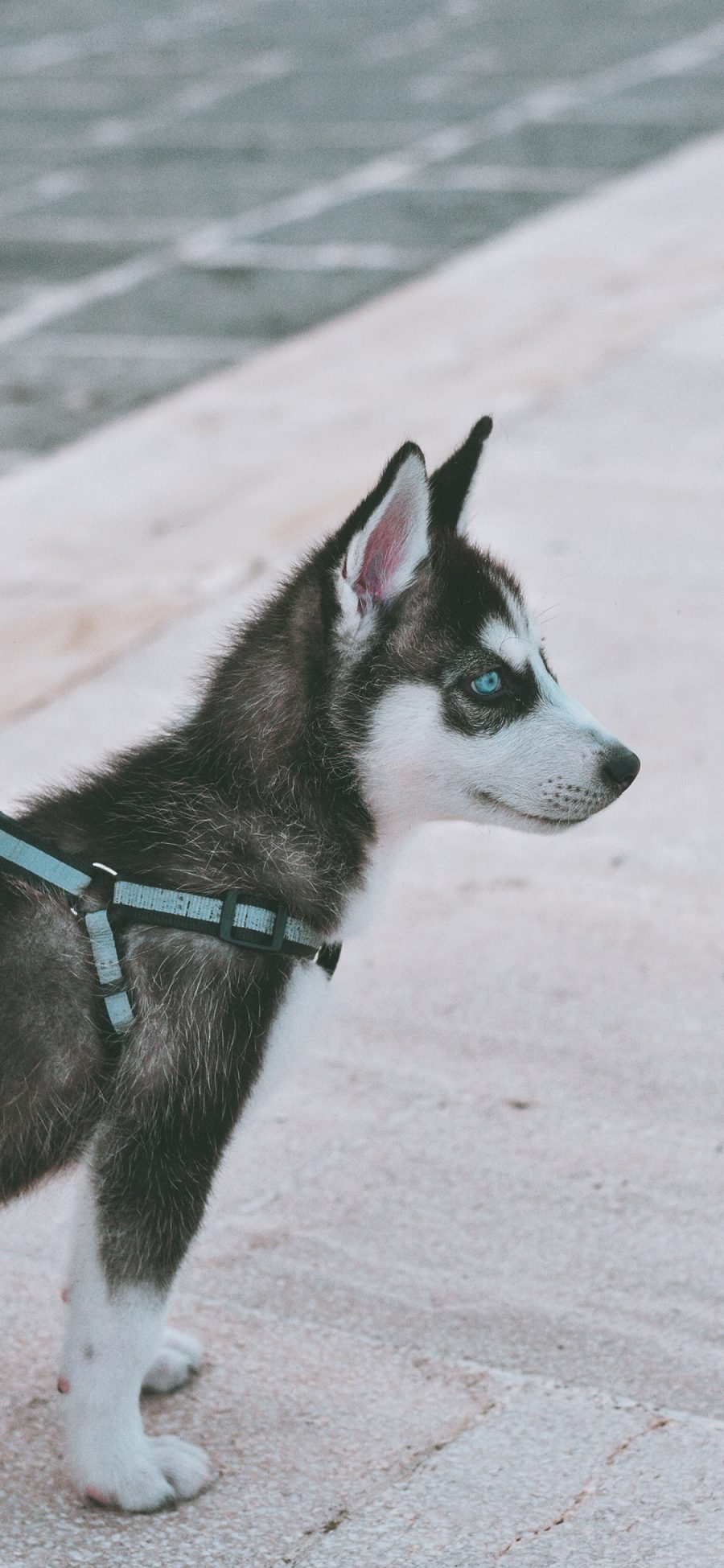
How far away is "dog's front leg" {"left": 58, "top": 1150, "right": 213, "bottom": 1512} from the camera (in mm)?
3121

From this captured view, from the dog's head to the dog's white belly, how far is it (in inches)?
13.3

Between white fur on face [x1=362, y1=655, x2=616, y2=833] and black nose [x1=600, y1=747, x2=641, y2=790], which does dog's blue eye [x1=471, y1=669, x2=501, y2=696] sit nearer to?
white fur on face [x1=362, y1=655, x2=616, y2=833]

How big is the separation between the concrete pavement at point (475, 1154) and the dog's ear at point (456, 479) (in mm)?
911

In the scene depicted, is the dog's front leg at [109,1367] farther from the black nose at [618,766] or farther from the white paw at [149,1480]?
the black nose at [618,766]

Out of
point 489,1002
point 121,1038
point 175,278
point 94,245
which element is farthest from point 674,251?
point 121,1038

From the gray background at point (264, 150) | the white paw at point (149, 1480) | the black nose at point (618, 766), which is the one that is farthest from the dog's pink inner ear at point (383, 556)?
the gray background at point (264, 150)

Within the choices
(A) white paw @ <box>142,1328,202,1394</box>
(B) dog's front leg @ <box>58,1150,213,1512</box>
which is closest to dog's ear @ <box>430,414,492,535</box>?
(B) dog's front leg @ <box>58,1150,213,1512</box>

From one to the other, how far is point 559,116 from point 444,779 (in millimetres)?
A: 13978

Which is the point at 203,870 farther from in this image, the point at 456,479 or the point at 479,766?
the point at 456,479

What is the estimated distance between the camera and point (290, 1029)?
3264mm

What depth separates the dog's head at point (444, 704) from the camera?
3.37 m

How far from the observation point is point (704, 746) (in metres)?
6.05

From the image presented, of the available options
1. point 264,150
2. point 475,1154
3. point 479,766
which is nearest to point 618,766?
point 479,766

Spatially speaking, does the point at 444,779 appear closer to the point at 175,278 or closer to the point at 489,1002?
the point at 489,1002
